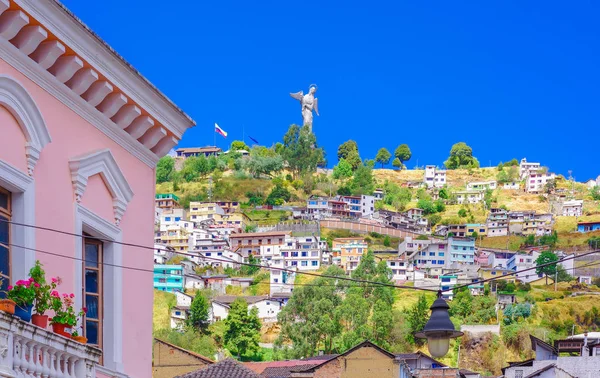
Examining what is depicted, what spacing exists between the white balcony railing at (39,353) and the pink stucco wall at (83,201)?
1018 mm

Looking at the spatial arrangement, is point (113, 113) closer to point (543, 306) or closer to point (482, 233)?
point (543, 306)

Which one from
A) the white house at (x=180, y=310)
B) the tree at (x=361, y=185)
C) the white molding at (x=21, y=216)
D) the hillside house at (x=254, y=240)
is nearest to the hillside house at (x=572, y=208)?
the tree at (x=361, y=185)

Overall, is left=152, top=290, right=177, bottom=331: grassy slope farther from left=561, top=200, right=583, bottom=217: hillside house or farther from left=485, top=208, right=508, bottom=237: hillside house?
left=561, top=200, right=583, bottom=217: hillside house

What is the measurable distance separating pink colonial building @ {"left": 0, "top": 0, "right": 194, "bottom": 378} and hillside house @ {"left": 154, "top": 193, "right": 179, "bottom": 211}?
16240 centimetres

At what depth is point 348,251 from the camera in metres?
157

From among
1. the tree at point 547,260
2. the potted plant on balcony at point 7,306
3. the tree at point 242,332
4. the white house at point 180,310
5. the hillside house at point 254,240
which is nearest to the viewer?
the potted plant on balcony at point 7,306

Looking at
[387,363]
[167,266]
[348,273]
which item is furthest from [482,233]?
[387,363]

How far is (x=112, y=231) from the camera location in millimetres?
12523

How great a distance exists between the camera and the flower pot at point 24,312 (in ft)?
32.1

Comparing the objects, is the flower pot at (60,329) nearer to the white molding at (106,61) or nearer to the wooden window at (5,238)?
the wooden window at (5,238)

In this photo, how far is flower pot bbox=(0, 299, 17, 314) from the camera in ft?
30.3

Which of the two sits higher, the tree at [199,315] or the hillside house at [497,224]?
the hillside house at [497,224]

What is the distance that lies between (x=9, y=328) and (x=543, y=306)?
126543mm

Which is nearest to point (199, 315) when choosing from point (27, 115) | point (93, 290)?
point (93, 290)
